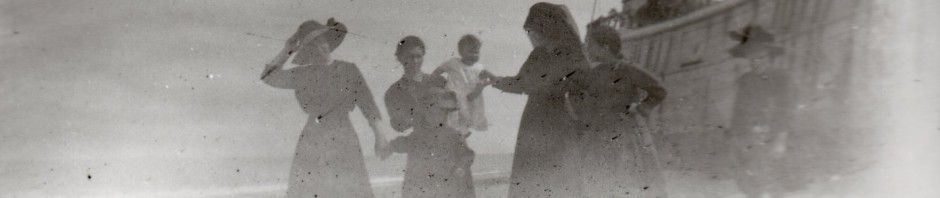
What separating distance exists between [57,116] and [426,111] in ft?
2.05

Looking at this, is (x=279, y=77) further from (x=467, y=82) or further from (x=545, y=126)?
(x=545, y=126)

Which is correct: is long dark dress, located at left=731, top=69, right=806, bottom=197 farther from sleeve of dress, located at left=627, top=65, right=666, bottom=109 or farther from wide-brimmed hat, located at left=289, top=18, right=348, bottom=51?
wide-brimmed hat, located at left=289, top=18, right=348, bottom=51

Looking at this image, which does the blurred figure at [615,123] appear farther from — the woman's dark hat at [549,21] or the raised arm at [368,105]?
the raised arm at [368,105]

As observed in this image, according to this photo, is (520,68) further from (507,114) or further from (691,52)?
(691,52)

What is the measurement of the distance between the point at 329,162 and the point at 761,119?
674 mm

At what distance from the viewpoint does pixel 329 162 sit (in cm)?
131

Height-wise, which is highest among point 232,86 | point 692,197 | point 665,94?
point 232,86

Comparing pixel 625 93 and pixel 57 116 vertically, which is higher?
pixel 57 116

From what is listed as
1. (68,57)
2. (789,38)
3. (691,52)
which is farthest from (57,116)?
(789,38)

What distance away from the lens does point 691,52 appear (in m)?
1.05

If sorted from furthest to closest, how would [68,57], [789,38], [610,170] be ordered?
[68,57]
[610,170]
[789,38]

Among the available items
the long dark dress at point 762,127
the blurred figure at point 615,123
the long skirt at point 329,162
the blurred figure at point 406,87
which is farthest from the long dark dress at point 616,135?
the long skirt at point 329,162

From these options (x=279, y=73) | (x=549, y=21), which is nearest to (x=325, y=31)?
(x=279, y=73)

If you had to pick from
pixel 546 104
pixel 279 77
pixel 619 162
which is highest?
pixel 279 77
